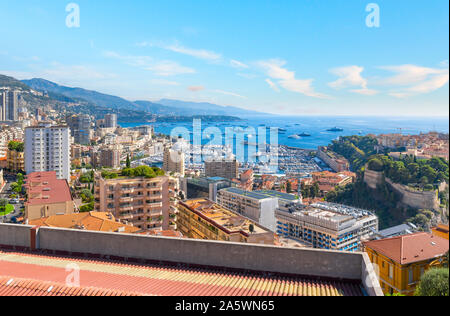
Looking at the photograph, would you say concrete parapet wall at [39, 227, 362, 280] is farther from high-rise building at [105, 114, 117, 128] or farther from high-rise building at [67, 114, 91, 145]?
high-rise building at [105, 114, 117, 128]

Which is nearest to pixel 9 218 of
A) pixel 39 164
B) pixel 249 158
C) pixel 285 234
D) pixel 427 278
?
pixel 39 164

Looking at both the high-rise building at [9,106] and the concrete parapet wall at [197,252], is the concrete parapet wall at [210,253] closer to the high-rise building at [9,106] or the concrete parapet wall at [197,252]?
the concrete parapet wall at [197,252]

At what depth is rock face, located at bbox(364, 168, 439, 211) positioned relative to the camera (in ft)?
25.0

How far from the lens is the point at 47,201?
716cm

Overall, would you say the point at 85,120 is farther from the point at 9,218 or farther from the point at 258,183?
the point at 9,218

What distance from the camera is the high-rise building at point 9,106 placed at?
989 inches

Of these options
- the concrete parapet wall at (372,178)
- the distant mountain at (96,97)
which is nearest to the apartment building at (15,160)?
the distant mountain at (96,97)

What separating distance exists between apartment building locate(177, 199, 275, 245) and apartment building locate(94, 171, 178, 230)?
47cm

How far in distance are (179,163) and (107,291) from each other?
20930mm

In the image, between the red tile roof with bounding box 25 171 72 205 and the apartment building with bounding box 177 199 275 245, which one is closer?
the apartment building with bounding box 177 199 275 245

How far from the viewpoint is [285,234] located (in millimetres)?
11609

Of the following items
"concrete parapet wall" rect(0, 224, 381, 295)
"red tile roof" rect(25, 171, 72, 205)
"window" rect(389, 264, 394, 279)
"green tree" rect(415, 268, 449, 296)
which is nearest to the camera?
"concrete parapet wall" rect(0, 224, 381, 295)

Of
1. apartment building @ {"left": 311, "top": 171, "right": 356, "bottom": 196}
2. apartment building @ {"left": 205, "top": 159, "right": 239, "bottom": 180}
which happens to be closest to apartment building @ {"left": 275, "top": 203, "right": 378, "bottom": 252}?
apartment building @ {"left": 311, "top": 171, "right": 356, "bottom": 196}

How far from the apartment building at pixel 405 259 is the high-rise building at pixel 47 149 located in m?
16.1
